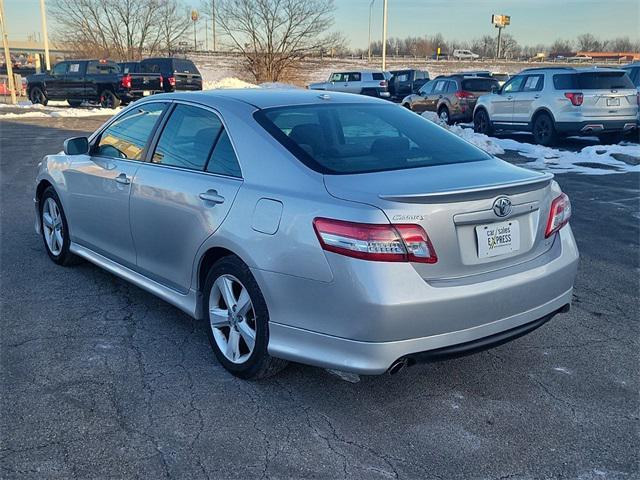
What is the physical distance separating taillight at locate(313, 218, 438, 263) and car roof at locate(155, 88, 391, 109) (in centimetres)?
126

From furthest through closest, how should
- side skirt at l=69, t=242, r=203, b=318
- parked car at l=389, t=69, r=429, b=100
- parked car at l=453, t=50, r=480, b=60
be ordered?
1. parked car at l=453, t=50, r=480, b=60
2. parked car at l=389, t=69, r=429, b=100
3. side skirt at l=69, t=242, r=203, b=318

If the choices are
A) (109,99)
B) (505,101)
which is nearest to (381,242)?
(505,101)

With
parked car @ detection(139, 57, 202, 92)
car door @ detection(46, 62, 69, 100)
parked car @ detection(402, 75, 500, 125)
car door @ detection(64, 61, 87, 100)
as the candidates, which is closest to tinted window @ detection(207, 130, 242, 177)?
A: parked car @ detection(402, 75, 500, 125)

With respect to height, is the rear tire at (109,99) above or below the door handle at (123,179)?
below

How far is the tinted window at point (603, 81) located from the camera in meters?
14.0

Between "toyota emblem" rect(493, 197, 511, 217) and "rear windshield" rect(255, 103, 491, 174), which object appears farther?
"rear windshield" rect(255, 103, 491, 174)

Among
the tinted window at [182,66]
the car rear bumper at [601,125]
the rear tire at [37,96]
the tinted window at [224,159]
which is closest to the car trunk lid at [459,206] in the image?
the tinted window at [224,159]

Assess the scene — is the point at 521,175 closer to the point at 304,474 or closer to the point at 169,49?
the point at 304,474

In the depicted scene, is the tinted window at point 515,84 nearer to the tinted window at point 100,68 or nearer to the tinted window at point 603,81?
the tinted window at point 603,81

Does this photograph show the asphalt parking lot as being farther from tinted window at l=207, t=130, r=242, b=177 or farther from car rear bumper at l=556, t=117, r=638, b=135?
car rear bumper at l=556, t=117, r=638, b=135

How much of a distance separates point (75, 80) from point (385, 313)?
2682 cm

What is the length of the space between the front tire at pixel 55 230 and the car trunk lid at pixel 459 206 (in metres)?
3.18

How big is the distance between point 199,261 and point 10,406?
1227 millimetres

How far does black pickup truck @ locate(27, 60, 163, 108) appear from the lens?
81.8ft
